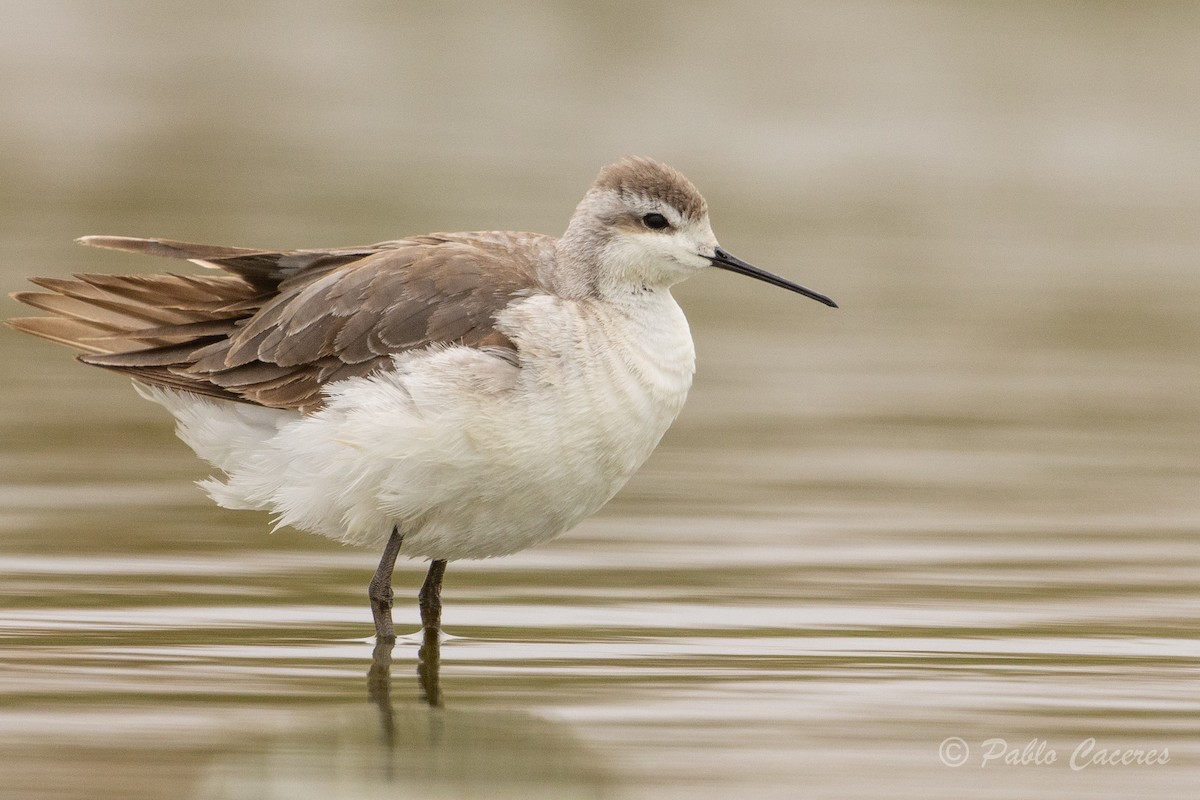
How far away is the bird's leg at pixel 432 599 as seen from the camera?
31.0ft

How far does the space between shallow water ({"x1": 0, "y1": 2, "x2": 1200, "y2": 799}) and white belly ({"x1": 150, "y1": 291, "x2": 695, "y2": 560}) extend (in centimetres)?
51

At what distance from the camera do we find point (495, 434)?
8891 millimetres

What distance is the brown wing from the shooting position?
30.7 feet

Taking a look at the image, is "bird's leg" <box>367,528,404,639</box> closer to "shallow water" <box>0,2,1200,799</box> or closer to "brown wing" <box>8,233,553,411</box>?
"shallow water" <box>0,2,1200,799</box>

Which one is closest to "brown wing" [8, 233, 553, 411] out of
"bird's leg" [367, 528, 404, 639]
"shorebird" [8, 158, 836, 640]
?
"shorebird" [8, 158, 836, 640]

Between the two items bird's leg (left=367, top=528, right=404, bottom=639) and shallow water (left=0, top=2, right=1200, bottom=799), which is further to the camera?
bird's leg (left=367, top=528, right=404, bottom=639)

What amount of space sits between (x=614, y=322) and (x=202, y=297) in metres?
2.22

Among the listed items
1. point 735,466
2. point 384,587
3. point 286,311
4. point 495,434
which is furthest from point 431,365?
point 735,466

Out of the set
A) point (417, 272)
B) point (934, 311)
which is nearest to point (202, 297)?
point (417, 272)

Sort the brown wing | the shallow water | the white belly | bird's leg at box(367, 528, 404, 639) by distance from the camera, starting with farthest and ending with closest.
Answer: the brown wing, bird's leg at box(367, 528, 404, 639), the white belly, the shallow water

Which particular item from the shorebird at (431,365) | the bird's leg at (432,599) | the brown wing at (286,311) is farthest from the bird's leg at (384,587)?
the brown wing at (286,311)

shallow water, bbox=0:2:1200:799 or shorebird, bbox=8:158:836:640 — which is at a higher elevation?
shorebird, bbox=8:158:836:640

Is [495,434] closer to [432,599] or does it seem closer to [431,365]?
[431,365]

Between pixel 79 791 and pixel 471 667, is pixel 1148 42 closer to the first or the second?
pixel 471 667
